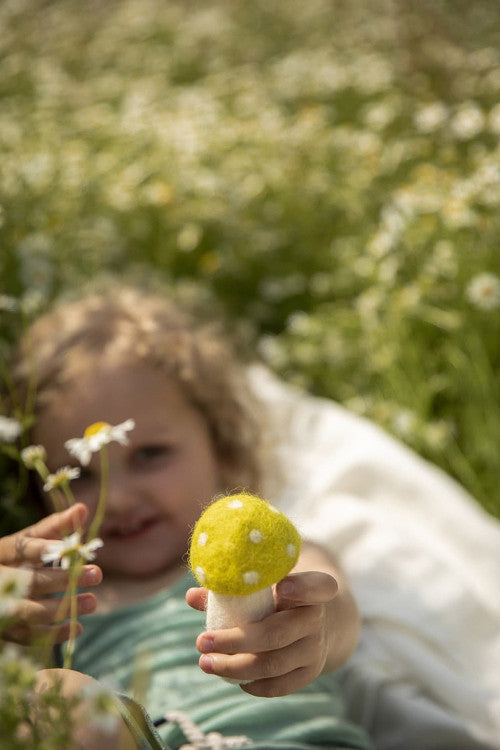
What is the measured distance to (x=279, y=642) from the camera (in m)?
0.73

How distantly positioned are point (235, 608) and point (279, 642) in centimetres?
6

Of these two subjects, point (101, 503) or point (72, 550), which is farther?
point (101, 503)

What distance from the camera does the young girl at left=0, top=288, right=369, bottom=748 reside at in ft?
2.53

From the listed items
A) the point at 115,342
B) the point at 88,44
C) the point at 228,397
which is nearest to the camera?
the point at 115,342

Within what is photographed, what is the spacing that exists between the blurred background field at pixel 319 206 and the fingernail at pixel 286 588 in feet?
1.97

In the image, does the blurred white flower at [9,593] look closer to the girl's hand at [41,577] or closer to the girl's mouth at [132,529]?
the girl's hand at [41,577]

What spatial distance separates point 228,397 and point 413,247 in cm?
56

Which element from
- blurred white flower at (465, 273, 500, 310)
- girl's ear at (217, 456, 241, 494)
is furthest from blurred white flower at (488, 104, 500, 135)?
girl's ear at (217, 456, 241, 494)

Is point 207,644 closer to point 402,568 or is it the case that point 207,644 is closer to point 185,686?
point 185,686

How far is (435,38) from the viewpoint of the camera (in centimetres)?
296

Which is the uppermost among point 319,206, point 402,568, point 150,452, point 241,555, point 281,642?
point 241,555

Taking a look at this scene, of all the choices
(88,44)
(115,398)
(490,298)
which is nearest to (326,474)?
(490,298)

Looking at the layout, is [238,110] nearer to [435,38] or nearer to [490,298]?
[435,38]

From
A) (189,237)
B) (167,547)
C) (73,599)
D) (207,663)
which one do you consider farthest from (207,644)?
(189,237)
